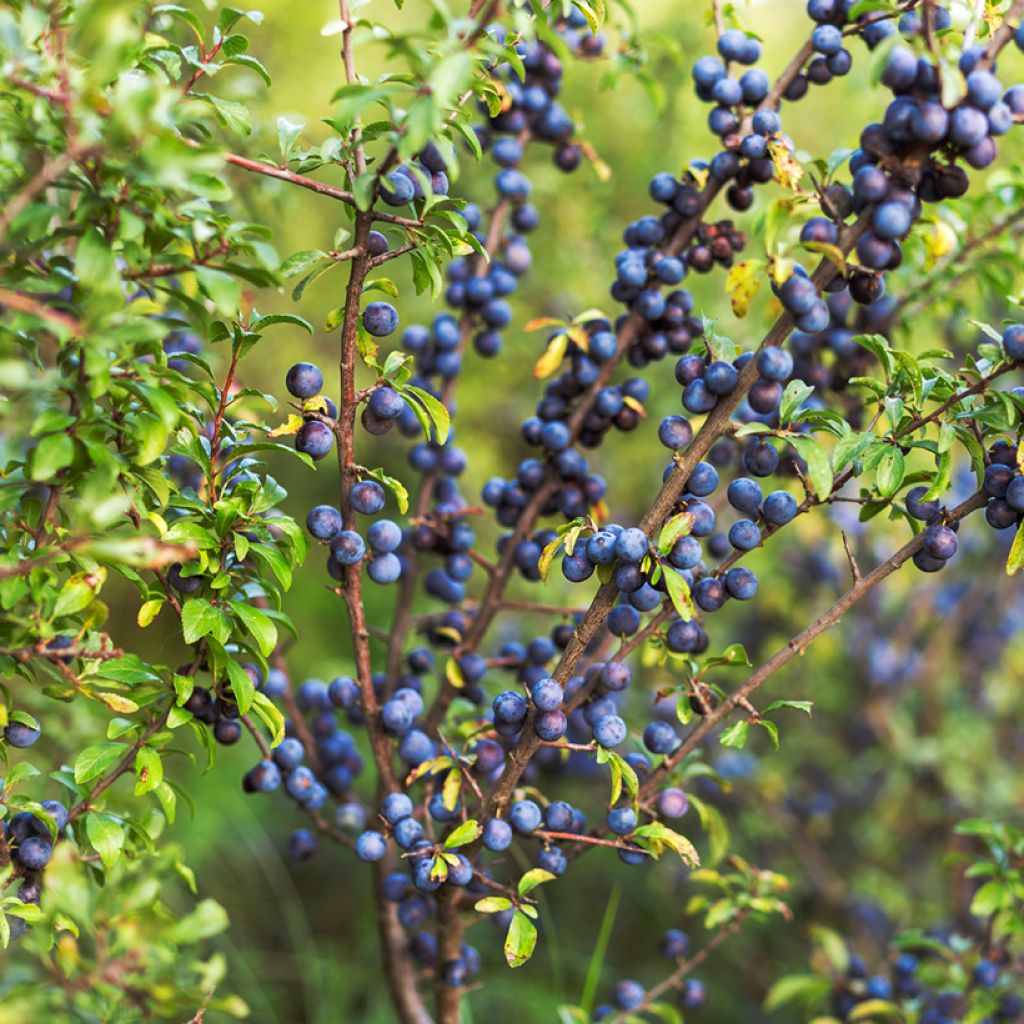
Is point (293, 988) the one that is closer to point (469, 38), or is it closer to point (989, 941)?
point (989, 941)

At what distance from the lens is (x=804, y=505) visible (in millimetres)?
1229

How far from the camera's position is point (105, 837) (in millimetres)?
1140

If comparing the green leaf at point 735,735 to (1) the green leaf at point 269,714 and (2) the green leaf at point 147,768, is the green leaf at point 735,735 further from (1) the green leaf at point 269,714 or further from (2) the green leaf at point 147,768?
(2) the green leaf at point 147,768

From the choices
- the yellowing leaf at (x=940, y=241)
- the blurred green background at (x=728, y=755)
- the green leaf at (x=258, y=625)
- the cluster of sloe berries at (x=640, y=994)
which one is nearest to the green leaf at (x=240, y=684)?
the green leaf at (x=258, y=625)

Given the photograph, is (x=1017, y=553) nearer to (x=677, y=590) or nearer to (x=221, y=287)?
(x=677, y=590)

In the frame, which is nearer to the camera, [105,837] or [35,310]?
[35,310]

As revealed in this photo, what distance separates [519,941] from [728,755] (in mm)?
1812

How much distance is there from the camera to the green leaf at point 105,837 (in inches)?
44.5

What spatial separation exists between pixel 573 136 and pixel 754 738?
2.01 metres

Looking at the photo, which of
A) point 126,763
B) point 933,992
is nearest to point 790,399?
point 126,763

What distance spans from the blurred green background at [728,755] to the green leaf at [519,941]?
1.36 metres

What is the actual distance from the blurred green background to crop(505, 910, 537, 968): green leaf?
4.46ft

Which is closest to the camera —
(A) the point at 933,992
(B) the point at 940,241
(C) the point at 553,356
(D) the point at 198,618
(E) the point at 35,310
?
(E) the point at 35,310

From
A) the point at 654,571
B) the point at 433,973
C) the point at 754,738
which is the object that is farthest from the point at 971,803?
the point at 654,571
